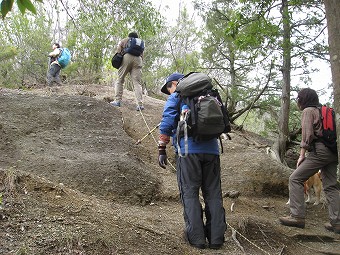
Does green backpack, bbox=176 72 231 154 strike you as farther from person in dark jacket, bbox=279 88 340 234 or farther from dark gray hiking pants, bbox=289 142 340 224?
dark gray hiking pants, bbox=289 142 340 224

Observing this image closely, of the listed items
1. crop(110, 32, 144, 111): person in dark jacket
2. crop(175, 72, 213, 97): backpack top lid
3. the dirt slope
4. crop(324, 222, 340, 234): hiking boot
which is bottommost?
crop(324, 222, 340, 234): hiking boot

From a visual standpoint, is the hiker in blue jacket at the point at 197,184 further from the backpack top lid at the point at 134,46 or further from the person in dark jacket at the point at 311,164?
the backpack top lid at the point at 134,46

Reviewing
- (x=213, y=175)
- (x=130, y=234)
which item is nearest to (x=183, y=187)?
(x=213, y=175)

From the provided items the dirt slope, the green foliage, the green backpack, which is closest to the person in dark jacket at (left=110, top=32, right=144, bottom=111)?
the dirt slope

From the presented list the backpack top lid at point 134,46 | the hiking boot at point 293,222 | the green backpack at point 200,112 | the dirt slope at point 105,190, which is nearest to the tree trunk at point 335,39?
the green backpack at point 200,112

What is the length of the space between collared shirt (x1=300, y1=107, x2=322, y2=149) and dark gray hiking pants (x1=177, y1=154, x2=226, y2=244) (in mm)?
1794

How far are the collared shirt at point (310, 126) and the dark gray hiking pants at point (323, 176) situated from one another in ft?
0.60

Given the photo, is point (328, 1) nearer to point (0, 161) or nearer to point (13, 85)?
point (0, 161)

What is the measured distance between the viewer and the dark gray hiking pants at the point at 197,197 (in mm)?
3969

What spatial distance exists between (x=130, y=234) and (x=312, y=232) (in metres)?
3.13

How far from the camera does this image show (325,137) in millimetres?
5316

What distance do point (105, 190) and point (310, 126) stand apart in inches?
122

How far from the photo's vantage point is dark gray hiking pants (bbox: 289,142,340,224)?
5.39 meters

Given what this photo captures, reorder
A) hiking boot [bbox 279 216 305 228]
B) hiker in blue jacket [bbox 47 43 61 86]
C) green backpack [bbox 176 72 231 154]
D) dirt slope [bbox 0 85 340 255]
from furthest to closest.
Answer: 1. hiker in blue jacket [bbox 47 43 61 86]
2. hiking boot [bbox 279 216 305 228]
3. green backpack [bbox 176 72 231 154]
4. dirt slope [bbox 0 85 340 255]
